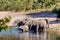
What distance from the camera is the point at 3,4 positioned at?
42875 millimetres

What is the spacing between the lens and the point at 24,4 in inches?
1753

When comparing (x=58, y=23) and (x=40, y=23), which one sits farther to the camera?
(x=58, y=23)

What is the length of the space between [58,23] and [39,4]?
59.8 feet

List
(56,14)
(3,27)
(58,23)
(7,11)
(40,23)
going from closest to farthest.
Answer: (3,27)
(40,23)
(58,23)
(56,14)
(7,11)

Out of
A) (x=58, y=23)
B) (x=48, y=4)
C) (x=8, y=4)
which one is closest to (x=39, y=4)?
(x=48, y=4)

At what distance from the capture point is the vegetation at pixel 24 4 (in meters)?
41.9

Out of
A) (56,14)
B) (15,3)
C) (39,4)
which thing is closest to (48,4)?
(39,4)

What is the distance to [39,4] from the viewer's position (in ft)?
147

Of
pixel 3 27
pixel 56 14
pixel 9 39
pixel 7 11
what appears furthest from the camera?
pixel 7 11

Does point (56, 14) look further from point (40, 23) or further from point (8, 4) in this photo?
point (8, 4)

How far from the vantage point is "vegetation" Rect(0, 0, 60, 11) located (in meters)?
41.9

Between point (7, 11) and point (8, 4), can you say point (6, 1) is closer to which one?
point (8, 4)

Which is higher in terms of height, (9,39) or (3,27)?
(3,27)

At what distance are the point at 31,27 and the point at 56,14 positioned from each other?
7819mm
